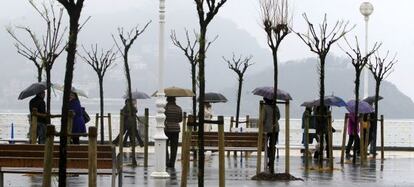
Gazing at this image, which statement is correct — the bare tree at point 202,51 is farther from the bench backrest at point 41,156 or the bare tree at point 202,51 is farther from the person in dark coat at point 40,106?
the person in dark coat at point 40,106

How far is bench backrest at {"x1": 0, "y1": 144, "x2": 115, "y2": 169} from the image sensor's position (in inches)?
655

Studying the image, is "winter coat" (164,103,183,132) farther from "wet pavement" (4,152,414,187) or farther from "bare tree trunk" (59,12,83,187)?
"bare tree trunk" (59,12,83,187)

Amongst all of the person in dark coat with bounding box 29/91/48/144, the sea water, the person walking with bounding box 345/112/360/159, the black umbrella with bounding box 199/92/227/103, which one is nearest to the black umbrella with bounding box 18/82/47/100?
Result: the person in dark coat with bounding box 29/91/48/144

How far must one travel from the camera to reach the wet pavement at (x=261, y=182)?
21.0m

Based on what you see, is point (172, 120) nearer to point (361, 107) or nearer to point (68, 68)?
point (361, 107)

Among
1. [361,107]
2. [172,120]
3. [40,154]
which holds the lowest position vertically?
[40,154]

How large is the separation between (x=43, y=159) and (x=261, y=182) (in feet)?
18.1

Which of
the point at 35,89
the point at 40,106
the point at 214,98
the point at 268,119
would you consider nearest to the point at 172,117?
the point at 268,119

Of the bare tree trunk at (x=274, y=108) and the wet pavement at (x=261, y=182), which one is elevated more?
the bare tree trunk at (x=274, y=108)

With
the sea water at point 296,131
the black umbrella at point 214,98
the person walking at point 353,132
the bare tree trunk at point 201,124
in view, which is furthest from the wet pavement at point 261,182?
the sea water at point 296,131

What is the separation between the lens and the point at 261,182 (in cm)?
2120

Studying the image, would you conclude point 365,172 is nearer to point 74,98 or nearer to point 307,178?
point 307,178

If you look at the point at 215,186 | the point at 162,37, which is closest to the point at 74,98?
the point at 162,37

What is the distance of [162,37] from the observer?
21297mm
